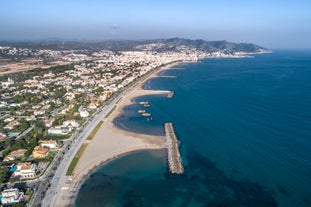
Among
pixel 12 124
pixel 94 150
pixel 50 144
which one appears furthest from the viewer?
pixel 12 124

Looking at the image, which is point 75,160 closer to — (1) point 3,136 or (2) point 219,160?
(1) point 3,136

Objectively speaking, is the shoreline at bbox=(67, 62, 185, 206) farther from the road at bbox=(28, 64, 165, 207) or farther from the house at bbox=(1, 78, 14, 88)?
the house at bbox=(1, 78, 14, 88)

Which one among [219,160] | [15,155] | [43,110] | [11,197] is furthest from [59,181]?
[43,110]

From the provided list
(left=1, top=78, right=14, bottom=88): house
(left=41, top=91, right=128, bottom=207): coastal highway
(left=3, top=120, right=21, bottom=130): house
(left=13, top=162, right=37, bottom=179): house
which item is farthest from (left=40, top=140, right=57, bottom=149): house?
(left=1, top=78, right=14, bottom=88): house

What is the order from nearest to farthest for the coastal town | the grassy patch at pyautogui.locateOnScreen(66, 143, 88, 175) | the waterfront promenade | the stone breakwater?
the waterfront promenade, the coastal town, the grassy patch at pyautogui.locateOnScreen(66, 143, 88, 175), the stone breakwater

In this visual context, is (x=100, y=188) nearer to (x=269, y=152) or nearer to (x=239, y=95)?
(x=269, y=152)

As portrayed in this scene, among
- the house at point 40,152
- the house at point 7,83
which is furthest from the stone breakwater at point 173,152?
the house at point 7,83

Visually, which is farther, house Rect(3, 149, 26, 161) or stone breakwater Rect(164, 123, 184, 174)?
house Rect(3, 149, 26, 161)
